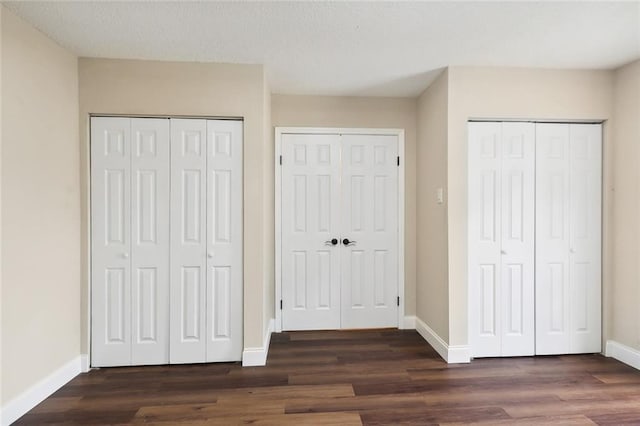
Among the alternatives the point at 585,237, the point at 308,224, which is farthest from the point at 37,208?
the point at 585,237

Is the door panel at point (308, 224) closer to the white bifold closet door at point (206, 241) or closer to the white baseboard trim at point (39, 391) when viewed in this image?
the white bifold closet door at point (206, 241)

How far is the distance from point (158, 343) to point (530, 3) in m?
3.57

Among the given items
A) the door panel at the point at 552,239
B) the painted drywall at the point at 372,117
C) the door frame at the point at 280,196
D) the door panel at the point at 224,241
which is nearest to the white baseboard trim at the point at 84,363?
the door panel at the point at 224,241

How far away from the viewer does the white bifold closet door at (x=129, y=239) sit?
256cm

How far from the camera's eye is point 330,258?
3.44 m

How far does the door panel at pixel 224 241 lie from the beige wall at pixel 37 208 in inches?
40.2

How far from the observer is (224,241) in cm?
265

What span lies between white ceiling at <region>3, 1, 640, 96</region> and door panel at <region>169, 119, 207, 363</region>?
0.68 m

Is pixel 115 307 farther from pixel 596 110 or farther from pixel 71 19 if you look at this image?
pixel 596 110

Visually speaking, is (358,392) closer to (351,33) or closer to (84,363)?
(84,363)

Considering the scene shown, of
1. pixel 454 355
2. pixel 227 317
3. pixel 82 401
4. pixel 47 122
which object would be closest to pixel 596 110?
pixel 454 355

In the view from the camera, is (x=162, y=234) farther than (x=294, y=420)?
Yes

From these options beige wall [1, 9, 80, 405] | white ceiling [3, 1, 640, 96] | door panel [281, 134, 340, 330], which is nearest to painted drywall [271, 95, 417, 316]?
door panel [281, 134, 340, 330]

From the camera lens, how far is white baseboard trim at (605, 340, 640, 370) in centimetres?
258
